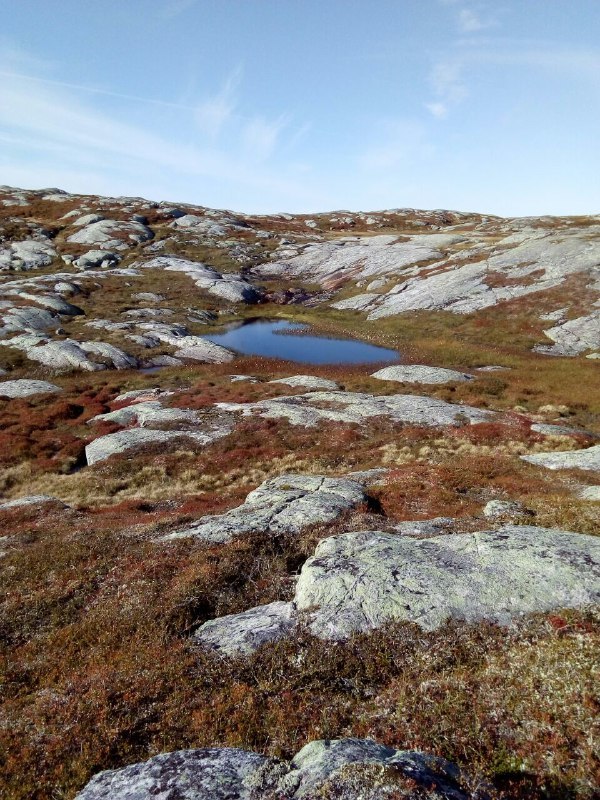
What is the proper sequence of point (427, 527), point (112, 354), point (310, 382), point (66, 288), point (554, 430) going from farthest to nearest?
point (66, 288), point (112, 354), point (310, 382), point (554, 430), point (427, 527)

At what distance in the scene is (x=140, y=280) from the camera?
11094 cm

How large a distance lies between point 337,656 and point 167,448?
28.8 metres

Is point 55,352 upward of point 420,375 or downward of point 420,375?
downward

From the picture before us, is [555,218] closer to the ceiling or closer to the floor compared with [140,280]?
closer to the ceiling

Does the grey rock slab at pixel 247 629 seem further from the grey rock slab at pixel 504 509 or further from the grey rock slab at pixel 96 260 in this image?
the grey rock slab at pixel 96 260

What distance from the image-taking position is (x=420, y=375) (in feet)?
186

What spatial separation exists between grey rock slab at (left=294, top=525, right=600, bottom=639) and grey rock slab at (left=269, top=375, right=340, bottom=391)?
3775 cm

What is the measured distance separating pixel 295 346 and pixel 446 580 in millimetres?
66857

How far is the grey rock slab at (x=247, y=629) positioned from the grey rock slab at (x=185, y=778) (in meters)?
3.55

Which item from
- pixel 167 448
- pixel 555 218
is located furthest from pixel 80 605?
pixel 555 218

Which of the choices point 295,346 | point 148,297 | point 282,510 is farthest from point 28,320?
point 282,510

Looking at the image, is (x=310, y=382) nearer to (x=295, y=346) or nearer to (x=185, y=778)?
(x=295, y=346)

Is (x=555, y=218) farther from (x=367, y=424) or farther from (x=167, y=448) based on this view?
(x=167, y=448)

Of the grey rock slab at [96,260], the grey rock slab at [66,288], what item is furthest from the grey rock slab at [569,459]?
the grey rock slab at [96,260]
